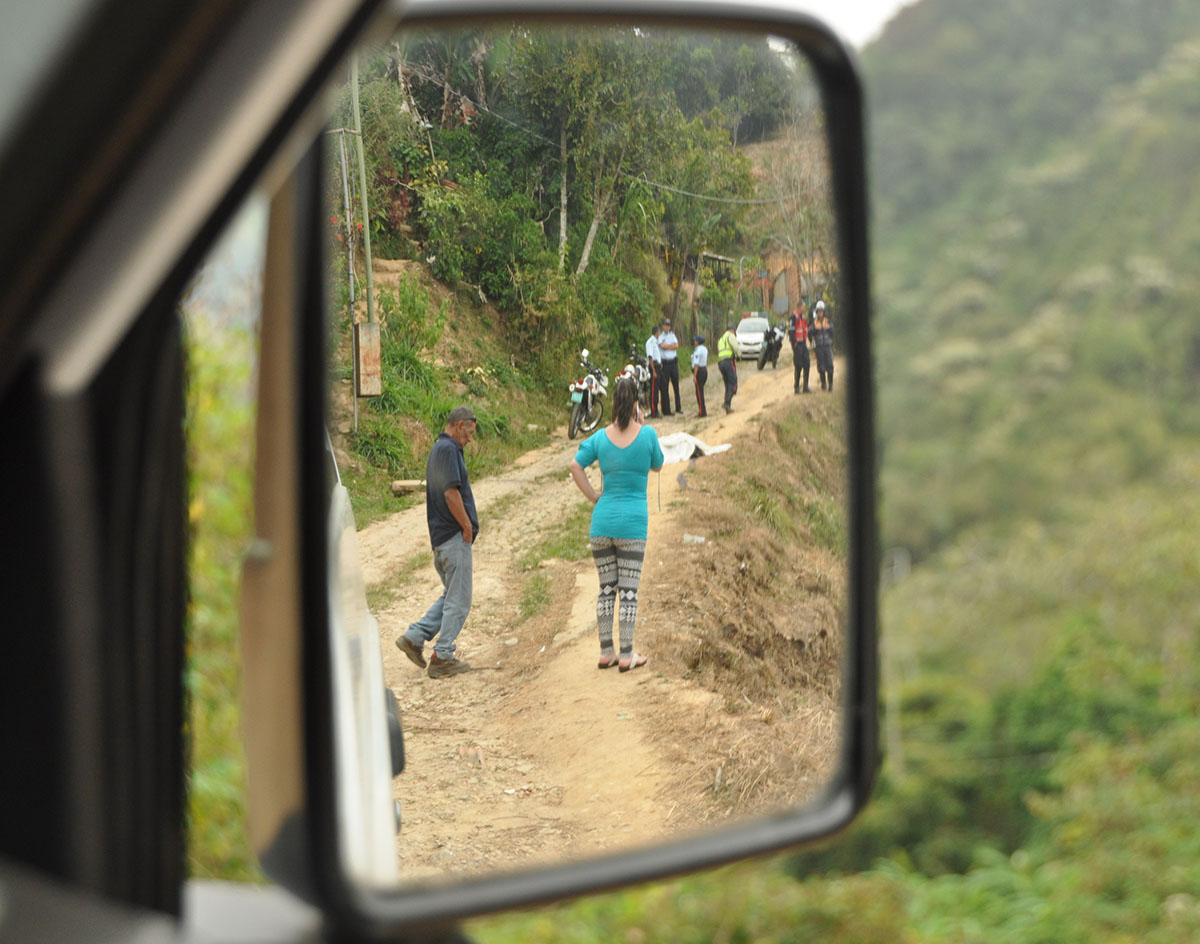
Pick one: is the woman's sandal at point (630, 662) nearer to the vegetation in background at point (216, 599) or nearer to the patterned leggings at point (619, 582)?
the patterned leggings at point (619, 582)

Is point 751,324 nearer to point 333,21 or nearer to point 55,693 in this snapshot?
point 333,21

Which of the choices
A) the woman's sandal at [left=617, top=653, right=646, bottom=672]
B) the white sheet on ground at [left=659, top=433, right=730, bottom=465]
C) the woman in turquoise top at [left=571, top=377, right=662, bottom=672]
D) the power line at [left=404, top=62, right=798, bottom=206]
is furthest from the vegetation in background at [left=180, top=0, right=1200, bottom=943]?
the woman's sandal at [left=617, top=653, right=646, bottom=672]

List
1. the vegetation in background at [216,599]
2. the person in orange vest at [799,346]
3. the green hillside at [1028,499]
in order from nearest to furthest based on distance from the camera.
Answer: the vegetation in background at [216,599]
the person in orange vest at [799,346]
the green hillside at [1028,499]

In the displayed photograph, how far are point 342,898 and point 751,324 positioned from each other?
1.07 metres

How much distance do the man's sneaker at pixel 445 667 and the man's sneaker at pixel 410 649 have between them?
0.03 m

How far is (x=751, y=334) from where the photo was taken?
1768mm

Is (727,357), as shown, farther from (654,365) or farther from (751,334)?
(654,365)

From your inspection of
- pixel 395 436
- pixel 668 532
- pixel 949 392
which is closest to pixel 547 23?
pixel 395 436

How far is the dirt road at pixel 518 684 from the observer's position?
1496 mm

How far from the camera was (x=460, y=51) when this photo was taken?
4.48 feet

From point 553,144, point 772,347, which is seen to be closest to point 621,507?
point 772,347

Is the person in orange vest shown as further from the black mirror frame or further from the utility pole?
the utility pole

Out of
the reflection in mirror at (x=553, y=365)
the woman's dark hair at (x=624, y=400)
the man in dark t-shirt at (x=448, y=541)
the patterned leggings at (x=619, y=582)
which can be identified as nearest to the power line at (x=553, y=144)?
the reflection in mirror at (x=553, y=365)

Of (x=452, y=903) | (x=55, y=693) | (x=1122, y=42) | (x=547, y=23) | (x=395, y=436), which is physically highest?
(x=1122, y=42)
